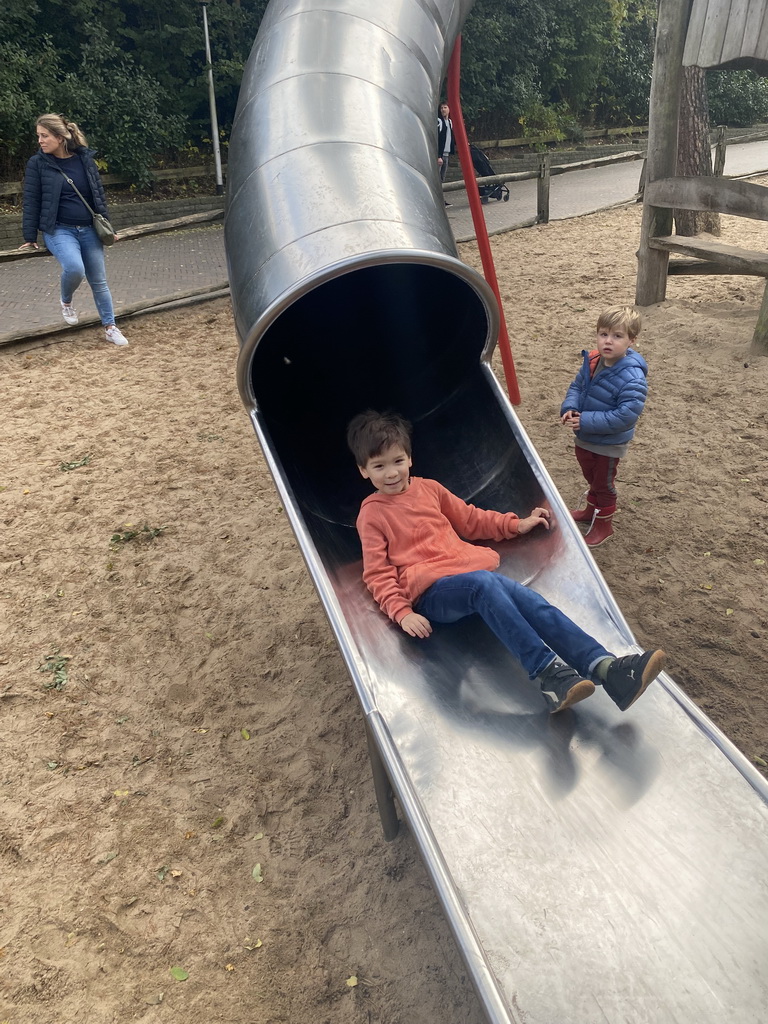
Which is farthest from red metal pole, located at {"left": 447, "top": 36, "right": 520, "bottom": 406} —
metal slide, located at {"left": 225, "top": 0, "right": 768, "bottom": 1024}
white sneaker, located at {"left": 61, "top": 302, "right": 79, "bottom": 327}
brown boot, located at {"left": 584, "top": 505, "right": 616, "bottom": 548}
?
white sneaker, located at {"left": 61, "top": 302, "right": 79, "bottom": 327}

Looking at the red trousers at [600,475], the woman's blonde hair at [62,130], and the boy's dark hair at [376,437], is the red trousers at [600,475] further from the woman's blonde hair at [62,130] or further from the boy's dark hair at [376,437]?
the woman's blonde hair at [62,130]

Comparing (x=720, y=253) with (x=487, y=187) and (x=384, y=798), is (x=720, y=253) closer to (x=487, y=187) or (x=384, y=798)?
(x=384, y=798)


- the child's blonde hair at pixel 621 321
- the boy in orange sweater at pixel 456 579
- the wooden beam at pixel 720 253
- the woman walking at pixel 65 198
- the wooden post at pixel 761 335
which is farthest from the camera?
the woman walking at pixel 65 198

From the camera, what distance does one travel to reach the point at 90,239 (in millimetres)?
7047

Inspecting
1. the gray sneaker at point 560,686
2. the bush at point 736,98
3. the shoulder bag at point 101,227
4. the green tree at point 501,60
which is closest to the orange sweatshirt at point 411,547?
the gray sneaker at point 560,686

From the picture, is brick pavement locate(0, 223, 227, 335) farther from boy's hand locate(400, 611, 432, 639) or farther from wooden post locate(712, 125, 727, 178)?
wooden post locate(712, 125, 727, 178)

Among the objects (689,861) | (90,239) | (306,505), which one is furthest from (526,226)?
(689,861)

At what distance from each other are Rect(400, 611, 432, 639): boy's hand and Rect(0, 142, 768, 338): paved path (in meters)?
6.42

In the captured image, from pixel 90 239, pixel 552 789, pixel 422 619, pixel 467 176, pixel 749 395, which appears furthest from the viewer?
pixel 90 239

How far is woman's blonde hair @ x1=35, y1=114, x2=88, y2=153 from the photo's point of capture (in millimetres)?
6414

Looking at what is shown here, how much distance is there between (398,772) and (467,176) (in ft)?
13.9

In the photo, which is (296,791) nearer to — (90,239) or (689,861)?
(689,861)

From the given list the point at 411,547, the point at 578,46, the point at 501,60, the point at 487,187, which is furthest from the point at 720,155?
the point at 411,547

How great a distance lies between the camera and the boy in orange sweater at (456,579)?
2.53 meters
